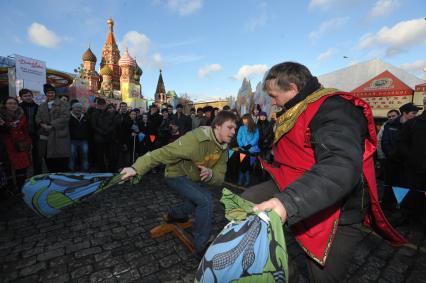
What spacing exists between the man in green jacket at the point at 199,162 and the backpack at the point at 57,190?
67 cm

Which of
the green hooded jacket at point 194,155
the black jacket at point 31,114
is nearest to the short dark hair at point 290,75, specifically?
the green hooded jacket at point 194,155

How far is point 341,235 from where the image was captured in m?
1.85

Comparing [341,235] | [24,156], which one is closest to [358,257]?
[341,235]

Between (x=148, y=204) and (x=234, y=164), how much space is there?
336 cm

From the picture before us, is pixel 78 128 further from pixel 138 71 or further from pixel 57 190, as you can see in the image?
pixel 138 71

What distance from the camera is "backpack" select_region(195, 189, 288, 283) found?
1.17 meters

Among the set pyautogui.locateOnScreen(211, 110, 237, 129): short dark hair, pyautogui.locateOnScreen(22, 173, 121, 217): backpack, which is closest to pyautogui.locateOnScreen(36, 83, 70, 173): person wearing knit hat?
pyautogui.locateOnScreen(22, 173, 121, 217): backpack

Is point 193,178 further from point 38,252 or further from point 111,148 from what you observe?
point 111,148

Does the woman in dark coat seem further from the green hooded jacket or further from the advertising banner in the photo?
the advertising banner

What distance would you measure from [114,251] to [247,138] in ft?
15.8

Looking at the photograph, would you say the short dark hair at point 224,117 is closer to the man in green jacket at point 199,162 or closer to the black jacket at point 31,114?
the man in green jacket at point 199,162

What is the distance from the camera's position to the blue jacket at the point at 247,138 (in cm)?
732

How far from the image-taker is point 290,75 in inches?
69.9

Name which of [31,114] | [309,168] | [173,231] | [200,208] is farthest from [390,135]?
[31,114]
